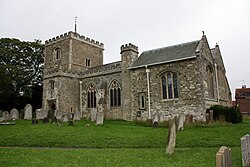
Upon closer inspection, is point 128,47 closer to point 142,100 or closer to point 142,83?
point 142,83

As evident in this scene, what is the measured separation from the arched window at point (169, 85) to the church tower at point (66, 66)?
35.0 ft

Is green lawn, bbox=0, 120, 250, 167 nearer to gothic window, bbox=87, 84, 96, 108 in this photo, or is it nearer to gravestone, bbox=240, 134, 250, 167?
gravestone, bbox=240, 134, 250, 167

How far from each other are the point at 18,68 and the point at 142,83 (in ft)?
72.0

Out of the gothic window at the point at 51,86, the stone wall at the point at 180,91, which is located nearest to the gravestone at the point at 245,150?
the stone wall at the point at 180,91

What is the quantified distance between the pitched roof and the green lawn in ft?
23.3

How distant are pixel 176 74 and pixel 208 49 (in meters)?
4.41

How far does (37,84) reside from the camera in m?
38.0

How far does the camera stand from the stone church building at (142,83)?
66.1 feet

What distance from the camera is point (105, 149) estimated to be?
31.5ft

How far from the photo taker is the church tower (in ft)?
89.4

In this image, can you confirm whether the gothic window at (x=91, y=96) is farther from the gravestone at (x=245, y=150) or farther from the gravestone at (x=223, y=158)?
the gravestone at (x=223, y=158)

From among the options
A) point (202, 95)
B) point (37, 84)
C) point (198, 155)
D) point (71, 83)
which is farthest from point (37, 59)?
point (198, 155)

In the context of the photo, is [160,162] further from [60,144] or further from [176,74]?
[176,74]

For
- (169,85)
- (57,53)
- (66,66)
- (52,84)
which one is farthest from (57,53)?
(169,85)
